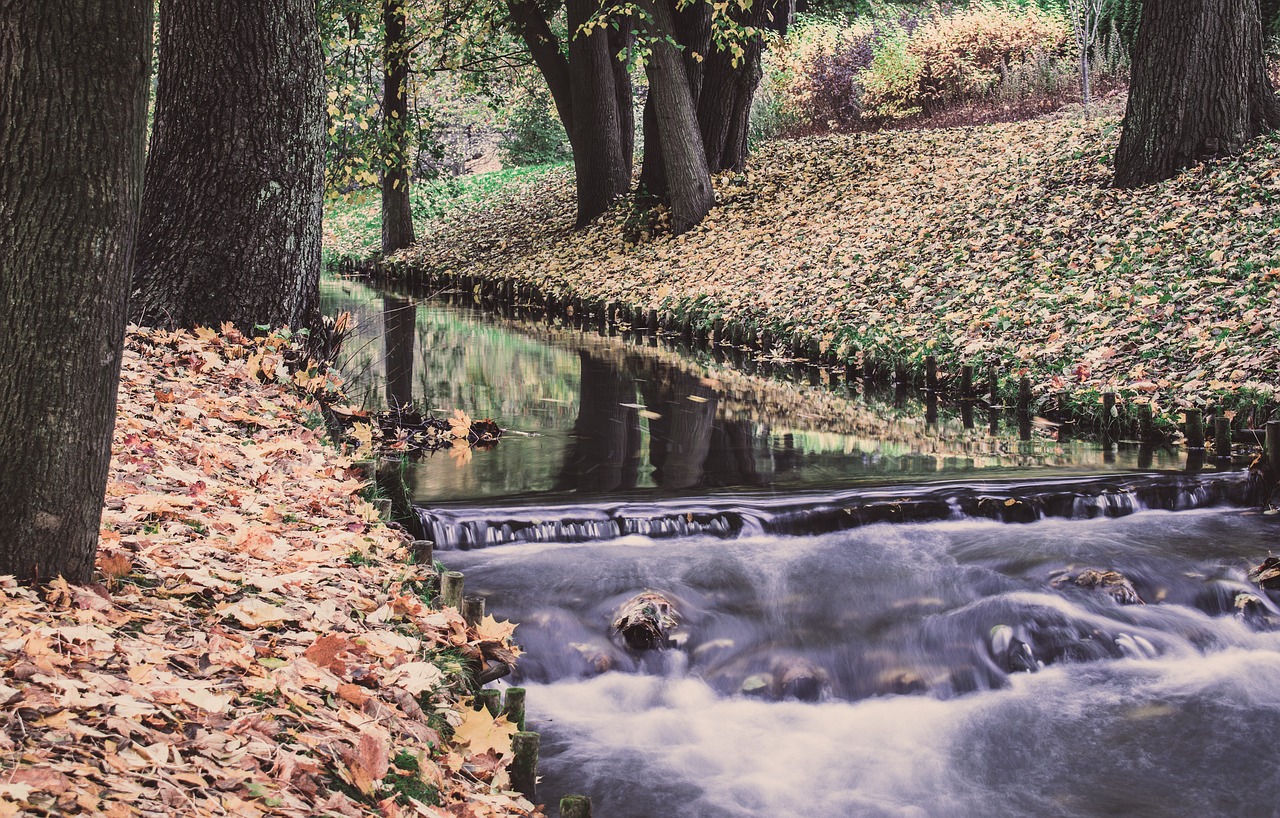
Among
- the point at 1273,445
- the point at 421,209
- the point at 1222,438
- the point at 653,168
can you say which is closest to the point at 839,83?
the point at 653,168

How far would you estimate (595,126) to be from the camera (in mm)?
22641

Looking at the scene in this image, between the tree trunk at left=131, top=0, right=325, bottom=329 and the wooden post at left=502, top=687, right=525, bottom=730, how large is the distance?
565 cm

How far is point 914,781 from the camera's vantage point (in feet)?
17.5

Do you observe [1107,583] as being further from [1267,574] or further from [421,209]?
[421,209]

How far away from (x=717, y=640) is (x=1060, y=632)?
1.96m

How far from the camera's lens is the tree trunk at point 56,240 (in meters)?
3.47

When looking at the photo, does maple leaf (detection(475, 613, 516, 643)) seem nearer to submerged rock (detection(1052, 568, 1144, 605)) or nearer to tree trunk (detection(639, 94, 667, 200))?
submerged rock (detection(1052, 568, 1144, 605))

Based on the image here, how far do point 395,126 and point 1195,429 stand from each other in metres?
13.2

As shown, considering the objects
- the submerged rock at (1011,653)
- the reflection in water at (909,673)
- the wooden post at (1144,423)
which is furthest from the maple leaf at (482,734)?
the wooden post at (1144,423)

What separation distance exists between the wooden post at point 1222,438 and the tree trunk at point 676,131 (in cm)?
1174

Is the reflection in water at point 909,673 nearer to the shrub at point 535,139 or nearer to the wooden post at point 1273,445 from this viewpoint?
the wooden post at point 1273,445

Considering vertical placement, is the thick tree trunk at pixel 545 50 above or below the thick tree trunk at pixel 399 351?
above

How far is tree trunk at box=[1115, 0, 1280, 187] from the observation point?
44.7 feet

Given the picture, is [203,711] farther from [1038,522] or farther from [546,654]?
[1038,522]
